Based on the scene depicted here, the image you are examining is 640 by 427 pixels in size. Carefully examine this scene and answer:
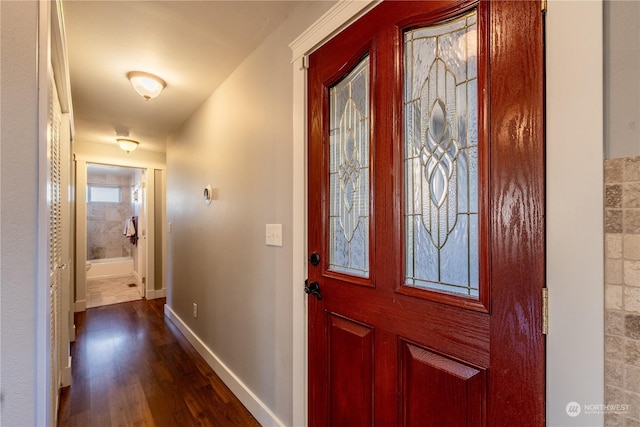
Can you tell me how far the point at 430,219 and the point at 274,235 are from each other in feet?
3.03

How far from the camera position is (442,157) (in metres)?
0.87

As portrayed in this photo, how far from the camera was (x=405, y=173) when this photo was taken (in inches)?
37.4

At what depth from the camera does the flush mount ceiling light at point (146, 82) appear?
6.68 feet

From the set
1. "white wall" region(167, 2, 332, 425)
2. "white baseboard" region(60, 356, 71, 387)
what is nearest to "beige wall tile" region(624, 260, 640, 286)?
"white wall" region(167, 2, 332, 425)

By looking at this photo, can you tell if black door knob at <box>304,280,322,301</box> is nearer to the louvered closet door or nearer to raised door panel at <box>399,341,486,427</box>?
raised door panel at <box>399,341,486,427</box>

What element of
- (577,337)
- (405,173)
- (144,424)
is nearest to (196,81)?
(405,173)

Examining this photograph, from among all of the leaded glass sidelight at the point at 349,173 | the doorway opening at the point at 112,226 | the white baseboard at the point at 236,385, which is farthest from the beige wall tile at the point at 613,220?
the doorway opening at the point at 112,226

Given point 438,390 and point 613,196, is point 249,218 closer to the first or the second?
point 438,390

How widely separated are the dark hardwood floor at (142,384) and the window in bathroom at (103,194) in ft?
14.3

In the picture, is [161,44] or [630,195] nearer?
[630,195]

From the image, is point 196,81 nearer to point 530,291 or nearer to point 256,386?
point 256,386

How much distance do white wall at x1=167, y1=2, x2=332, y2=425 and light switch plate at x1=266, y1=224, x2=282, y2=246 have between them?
0.04 m

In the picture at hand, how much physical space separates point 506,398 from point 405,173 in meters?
0.69

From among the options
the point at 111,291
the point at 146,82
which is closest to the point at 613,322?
the point at 146,82
